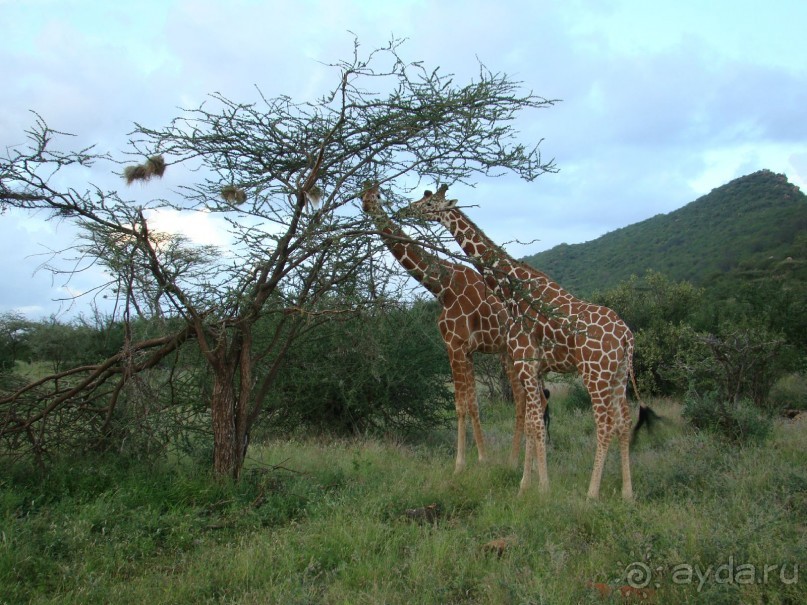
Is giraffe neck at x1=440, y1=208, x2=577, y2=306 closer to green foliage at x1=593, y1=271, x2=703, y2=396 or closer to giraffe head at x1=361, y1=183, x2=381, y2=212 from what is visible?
giraffe head at x1=361, y1=183, x2=381, y2=212

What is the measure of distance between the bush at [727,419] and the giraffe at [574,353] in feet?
9.35

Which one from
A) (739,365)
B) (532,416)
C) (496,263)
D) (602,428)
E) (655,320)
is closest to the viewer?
(602,428)

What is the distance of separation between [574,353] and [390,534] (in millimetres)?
3078

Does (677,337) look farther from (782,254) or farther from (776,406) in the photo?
(782,254)

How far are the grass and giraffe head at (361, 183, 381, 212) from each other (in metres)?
2.69

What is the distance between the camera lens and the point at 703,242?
1417 inches

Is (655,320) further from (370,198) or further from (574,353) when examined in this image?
(370,198)

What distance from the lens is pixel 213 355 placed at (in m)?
5.99

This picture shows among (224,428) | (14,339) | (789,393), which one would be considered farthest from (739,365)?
(14,339)

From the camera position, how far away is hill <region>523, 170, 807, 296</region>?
30.7 meters

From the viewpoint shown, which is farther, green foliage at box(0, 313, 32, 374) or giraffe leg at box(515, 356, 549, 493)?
green foliage at box(0, 313, 32, 374)

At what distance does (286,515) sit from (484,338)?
11.3 feet

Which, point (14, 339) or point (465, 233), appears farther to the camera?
Result: point (14, 339)

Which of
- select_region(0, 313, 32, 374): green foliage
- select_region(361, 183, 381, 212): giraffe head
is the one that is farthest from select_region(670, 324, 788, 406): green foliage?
select_region(0, 313, 32, 374): green foliage
